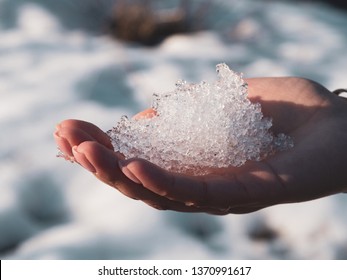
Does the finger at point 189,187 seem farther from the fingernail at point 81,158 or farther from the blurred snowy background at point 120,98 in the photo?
the blurred snowy background at point 120,98

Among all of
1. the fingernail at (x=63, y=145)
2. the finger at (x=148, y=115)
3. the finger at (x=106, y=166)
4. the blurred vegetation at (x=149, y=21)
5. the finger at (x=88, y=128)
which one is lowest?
the finger at (x=106, y=166)

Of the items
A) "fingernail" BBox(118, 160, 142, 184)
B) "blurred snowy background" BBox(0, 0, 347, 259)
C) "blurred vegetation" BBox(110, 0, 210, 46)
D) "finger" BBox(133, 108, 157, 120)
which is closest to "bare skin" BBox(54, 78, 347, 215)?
"fingernail" BBox(118, 160, 142, 184)

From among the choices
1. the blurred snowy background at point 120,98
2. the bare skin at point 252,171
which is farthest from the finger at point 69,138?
the blurred snowy background at point 120,98

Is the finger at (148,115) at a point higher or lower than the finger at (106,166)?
higher

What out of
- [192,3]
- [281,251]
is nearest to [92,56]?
[192,3]

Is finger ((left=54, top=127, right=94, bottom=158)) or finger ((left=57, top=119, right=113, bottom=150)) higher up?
finger ((left=57, top=119, right=113, bottom=150))

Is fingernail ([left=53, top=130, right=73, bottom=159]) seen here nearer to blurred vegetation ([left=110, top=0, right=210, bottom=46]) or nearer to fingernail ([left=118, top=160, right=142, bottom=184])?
fingernail ([left=118, top=160, right=142, bottom=184])

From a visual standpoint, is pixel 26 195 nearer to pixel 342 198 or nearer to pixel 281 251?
pixel 281 251
